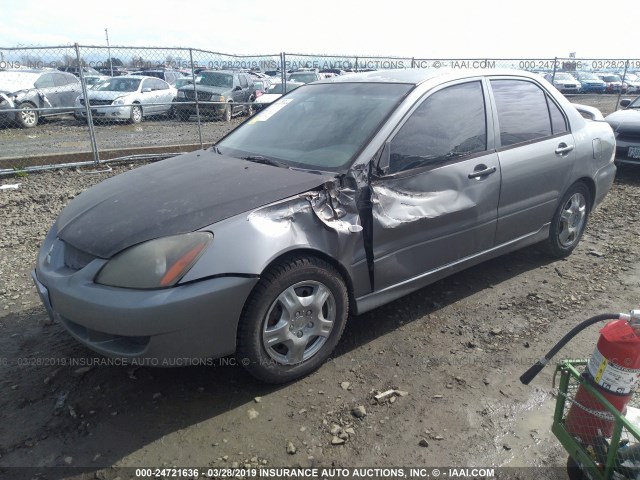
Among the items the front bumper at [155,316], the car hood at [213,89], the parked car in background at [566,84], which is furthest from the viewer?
the parked car in background at [566,84]

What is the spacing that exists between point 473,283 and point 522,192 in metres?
0.85

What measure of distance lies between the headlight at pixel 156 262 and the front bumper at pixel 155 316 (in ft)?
0.15

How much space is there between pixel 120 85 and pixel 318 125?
13788mm

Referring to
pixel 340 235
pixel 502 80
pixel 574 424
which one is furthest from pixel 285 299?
pixel 502 80

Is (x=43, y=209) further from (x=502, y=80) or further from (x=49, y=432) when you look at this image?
(x=502, y=80)

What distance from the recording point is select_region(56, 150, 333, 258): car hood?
8.27 feet

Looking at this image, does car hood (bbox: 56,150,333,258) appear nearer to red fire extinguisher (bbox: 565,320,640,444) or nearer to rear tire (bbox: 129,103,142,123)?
red fire extinguisher (bbox: 565,320,640,444)

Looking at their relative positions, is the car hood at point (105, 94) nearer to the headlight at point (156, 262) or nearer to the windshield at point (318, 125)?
the windshield at point (318, 125)

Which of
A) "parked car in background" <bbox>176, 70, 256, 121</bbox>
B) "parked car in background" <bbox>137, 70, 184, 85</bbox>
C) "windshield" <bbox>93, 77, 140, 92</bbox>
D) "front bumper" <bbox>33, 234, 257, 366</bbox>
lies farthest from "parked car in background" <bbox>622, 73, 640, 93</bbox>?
"front bumper" <bbox>33, 234, 257, 366</bbox>

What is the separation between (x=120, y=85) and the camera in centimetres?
1506

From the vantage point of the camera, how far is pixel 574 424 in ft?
6.98

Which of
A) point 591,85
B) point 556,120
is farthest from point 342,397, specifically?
point 591,85

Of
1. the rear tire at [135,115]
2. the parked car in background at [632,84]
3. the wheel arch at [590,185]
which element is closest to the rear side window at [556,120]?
the wheel arch at [590,185]

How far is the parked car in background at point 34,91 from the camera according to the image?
12.4m
